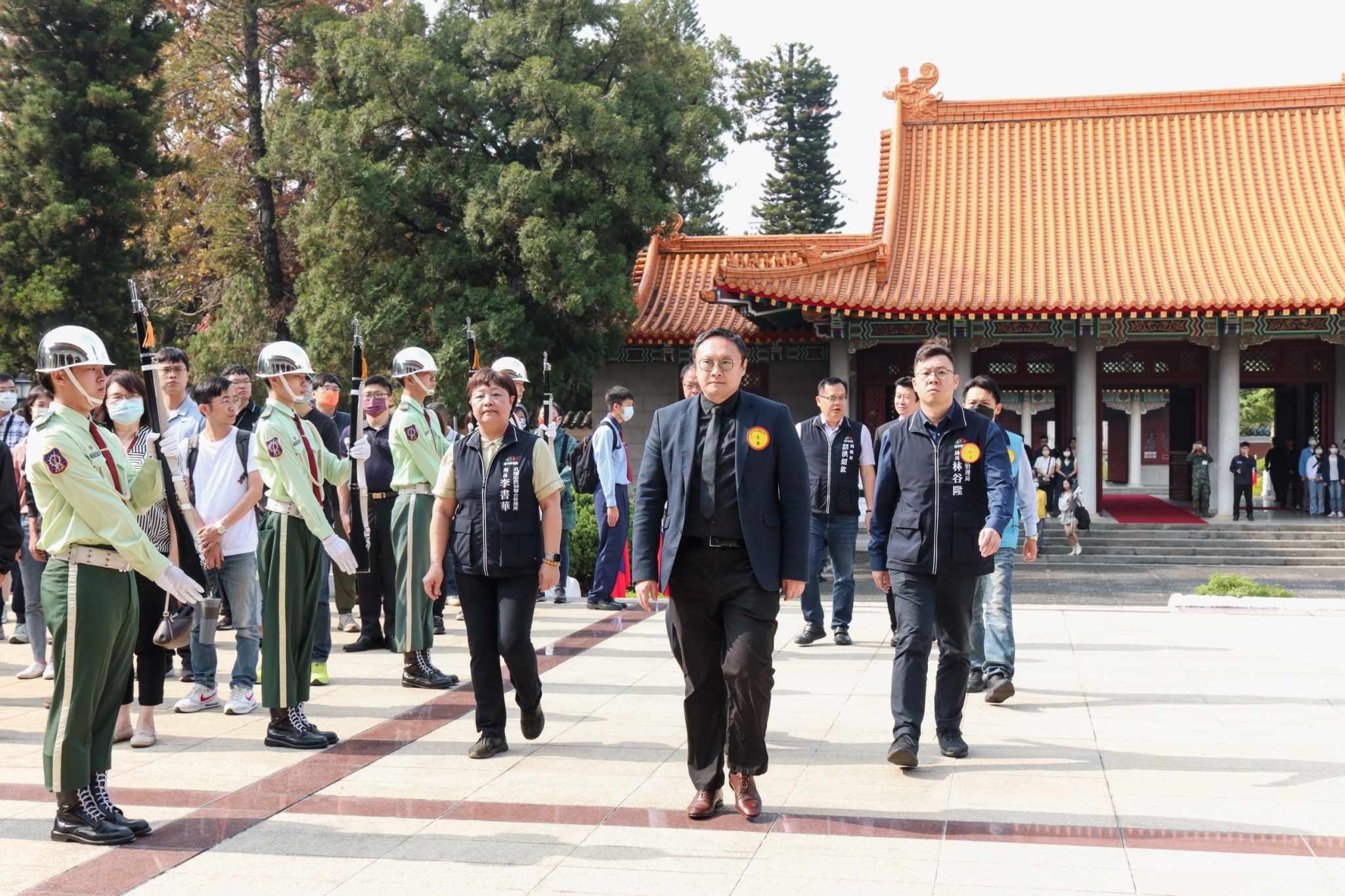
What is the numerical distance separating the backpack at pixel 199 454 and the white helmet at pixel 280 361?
0.39 metres

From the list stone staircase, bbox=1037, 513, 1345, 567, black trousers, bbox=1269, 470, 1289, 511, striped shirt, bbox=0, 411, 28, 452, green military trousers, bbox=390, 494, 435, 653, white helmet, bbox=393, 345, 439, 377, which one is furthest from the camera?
black trousers, bbox=1269, 470, 1289, 511

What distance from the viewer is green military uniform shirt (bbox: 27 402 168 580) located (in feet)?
13.9

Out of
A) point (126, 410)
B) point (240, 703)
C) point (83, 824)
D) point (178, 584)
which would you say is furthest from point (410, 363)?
point (83, 824)

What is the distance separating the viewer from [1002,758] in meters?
5.27

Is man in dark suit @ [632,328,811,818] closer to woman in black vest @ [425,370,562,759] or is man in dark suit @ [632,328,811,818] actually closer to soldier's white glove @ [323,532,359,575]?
woman in black vest @ [425,370,562,759]

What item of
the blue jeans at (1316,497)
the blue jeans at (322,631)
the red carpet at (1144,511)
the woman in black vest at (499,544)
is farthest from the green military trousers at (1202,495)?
the woman in black vest at (499,544)

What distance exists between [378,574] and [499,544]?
289 centimetres

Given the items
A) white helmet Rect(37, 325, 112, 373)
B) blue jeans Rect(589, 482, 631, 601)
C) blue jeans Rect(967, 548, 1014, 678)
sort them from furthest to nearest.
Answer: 1. blue jeans Rect(589, 482, 631, 601)
2. blue jeans Rect(967, 548, 1014, 678)
3. white helmet Rect(37, 325, 112, 373)

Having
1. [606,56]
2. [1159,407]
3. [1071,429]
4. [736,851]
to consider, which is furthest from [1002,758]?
[1159,407]

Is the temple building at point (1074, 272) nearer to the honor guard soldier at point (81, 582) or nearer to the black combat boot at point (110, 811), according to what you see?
the honor guard soldier at point (81, 582)

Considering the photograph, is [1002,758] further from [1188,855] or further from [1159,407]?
[1159,407]

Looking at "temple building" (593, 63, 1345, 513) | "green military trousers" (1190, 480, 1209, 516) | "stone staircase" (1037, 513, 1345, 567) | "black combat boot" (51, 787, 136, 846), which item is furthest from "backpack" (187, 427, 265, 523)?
"green military trousers" (1190, 480, 1209, 516)

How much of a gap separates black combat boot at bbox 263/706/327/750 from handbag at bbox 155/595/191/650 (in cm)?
67

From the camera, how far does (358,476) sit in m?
7.41
